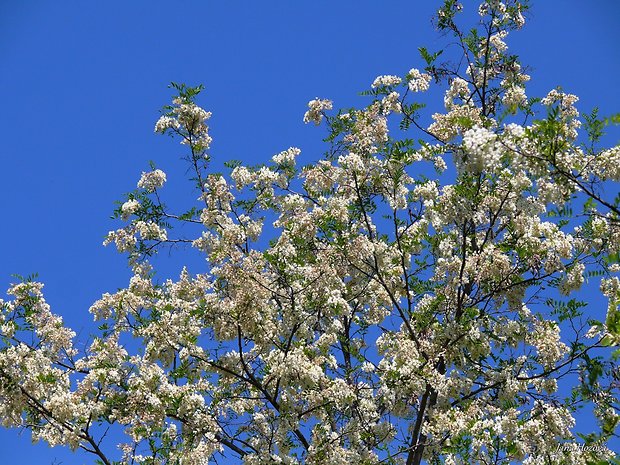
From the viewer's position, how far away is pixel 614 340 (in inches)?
228

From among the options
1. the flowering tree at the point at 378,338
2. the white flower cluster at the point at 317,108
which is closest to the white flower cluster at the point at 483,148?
the flowering tree at the point at 378,338

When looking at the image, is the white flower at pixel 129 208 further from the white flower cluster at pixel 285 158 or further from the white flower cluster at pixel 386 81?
the white flower cluster at pixel 386 81

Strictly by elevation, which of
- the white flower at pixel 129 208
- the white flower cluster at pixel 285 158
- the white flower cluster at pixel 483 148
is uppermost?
the white flower cluster at pixel 285 158

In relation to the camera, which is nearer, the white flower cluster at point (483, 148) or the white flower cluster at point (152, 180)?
the white flower cluster at point (483, 148)

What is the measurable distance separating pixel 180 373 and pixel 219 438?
3.91ft

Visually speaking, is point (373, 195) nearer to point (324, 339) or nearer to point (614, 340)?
point (324, 339)

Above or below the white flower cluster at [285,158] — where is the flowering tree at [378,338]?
below

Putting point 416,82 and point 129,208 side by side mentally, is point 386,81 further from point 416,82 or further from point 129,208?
point 129,208

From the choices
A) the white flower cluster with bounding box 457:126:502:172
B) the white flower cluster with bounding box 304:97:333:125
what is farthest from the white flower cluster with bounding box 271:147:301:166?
the white flower cluster with bounding box 457:126:502:172

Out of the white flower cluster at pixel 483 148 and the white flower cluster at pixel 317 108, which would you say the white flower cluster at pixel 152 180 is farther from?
the white flower cluster at pixel 483 148

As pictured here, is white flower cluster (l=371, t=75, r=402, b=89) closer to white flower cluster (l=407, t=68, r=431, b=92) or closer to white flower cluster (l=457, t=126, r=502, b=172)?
white flower cluster (l=407, t=68, r=431, b=92)

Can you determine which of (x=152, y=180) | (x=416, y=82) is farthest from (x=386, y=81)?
(x=152, y=180)

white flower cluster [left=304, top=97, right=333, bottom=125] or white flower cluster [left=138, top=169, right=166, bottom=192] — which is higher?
white flower cluster [left=304, top=97, right=333, bottom=125]

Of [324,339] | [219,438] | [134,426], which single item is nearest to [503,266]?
[324,339]
